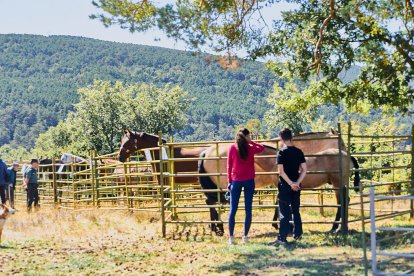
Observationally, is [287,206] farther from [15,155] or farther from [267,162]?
[15,155]

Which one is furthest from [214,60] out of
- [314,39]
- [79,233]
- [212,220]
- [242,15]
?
[79,233]

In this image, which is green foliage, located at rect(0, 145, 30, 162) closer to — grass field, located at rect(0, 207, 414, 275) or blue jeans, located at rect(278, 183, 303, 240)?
grass field, located at rect(0, 207, 414, 275)

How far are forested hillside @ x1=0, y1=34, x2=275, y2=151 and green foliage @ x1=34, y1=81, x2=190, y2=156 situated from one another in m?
105

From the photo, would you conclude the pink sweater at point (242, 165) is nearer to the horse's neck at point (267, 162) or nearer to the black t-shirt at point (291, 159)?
the black t-shirt at point (291, 159)

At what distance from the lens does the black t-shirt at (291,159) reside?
913 centimetres

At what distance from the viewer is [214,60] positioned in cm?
1314

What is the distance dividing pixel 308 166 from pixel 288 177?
1.76 m

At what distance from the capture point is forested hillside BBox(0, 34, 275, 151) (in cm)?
16712

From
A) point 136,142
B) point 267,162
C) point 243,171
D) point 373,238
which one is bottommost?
point 373,238

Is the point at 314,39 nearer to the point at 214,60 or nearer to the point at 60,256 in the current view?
the point at 214,60

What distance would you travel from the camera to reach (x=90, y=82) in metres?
173

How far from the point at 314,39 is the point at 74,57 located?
604ft

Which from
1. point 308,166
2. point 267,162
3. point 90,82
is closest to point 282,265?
point 308,166

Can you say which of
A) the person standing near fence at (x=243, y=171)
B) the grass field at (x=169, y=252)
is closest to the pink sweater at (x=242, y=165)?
the person standing near fence at (x=243, y=171)
